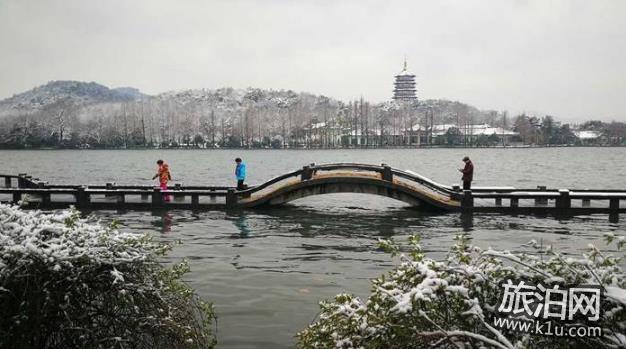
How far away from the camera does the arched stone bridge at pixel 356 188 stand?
66.6 feet

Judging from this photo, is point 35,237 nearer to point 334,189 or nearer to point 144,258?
point 144,258

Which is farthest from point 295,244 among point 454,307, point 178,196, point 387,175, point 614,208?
point 614,208

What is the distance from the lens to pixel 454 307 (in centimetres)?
425

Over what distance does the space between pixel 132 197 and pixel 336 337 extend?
21.6 meters

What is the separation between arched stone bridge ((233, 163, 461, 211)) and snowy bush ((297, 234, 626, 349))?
15711mm

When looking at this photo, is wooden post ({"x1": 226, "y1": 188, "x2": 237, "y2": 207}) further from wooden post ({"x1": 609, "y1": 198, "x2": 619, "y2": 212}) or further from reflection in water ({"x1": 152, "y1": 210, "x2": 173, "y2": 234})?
wooden post ({"x1": 609, "y1": 198, "x2": 619, "y2": 212})

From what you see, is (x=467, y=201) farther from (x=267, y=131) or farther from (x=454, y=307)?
(x=267, y=131)

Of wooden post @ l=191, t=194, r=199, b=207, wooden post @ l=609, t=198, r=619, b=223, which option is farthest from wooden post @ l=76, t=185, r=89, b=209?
wooden post @ l=609, t=198, r=619, b=223

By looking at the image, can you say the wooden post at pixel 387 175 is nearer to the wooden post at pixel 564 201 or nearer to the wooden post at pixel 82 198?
the wooden post at pixel 564 201

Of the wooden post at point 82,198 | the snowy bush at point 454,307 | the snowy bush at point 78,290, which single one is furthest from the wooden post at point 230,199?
the snowy bush at point 454,307

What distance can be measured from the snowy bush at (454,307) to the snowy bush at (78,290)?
1.48m

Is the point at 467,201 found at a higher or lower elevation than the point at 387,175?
lower

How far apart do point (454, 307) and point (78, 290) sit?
311cm

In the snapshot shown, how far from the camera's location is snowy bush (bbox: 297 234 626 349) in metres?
3.81
